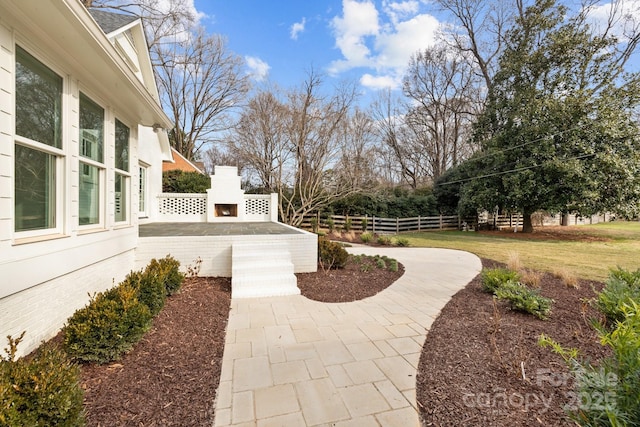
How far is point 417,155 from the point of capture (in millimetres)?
25406

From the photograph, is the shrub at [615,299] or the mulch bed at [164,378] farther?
the shrub at [615,299]

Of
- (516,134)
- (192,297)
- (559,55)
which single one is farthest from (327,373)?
(559,55)

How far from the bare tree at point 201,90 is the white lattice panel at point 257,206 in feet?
37.6

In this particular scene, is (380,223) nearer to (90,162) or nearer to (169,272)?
(169,272)

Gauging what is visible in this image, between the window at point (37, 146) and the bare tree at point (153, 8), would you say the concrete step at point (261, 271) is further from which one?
the bare tree at point (153, 8)

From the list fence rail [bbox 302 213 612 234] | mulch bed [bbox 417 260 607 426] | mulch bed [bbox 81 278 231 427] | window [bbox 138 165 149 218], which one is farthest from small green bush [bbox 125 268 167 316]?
fence rail [bbox 302 213 612 234]

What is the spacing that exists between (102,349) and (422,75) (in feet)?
88.3

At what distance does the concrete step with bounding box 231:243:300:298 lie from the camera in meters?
4.80

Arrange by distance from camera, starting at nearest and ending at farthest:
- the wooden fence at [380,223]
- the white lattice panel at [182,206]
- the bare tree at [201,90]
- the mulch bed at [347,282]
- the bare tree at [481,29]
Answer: the mulch bed at [347,282] < the white lattice panel at [182,206] < the wooden fence at [380,223] < the bare tree at [481,29] < the bare tree at [201,90]

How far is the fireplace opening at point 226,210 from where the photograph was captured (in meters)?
11.5

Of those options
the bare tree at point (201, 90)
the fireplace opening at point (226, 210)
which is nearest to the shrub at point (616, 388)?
the fireplace opening at point (226, 210)

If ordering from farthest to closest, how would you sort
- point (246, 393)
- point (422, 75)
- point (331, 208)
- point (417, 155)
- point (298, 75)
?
point (417, 155) → point (422, 75) → point (331, 208) → point (298, 75) → point (246, 393)

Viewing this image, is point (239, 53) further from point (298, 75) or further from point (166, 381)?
point (166, 381)

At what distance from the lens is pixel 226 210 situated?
→ 38.4 feet
